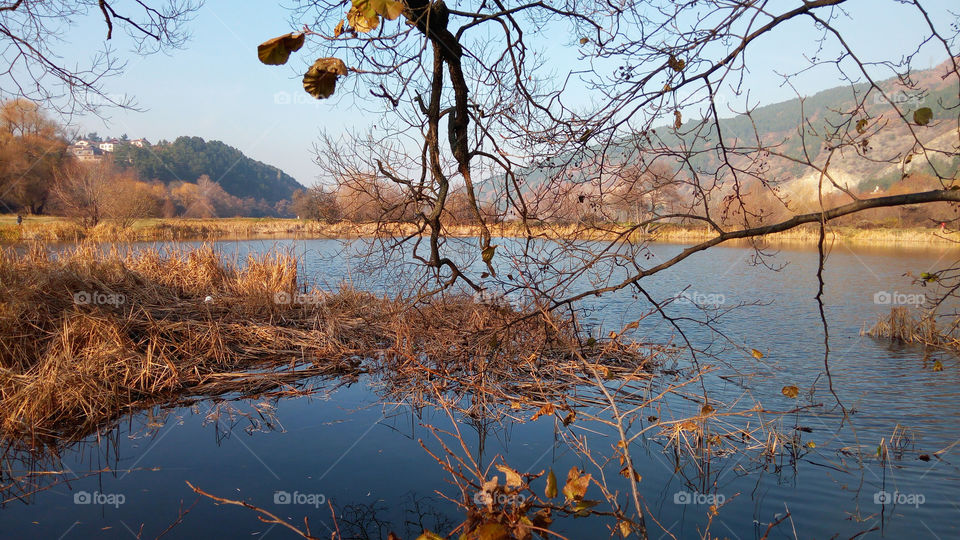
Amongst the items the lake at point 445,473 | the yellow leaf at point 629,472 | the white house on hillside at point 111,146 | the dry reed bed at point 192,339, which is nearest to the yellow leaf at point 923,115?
the lake at point 445,473

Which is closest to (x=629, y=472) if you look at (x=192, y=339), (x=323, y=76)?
(x=323, y=76)

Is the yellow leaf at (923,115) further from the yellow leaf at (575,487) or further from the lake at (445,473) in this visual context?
the yellow leaf at (575,487)

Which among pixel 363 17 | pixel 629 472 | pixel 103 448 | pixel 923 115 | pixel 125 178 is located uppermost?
pixel 125 178

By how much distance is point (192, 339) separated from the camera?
6805 mm

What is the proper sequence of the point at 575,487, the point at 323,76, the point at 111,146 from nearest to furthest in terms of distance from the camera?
the point at 575,487 → the point at 323,76 → the point at 111,146

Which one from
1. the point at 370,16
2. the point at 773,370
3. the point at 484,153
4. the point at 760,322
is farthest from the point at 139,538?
the point at 760,322

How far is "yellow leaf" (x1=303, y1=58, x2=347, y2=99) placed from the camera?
1.71m

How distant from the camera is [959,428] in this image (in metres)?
5.52

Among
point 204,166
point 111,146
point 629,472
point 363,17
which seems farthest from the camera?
point 111,146

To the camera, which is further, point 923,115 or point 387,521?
→ point 387,521

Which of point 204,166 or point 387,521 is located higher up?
point 204,166

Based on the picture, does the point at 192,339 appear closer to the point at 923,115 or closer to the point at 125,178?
the point at 923,115

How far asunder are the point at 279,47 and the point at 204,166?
78.8 metres

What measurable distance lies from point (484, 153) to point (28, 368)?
5.52 meters
